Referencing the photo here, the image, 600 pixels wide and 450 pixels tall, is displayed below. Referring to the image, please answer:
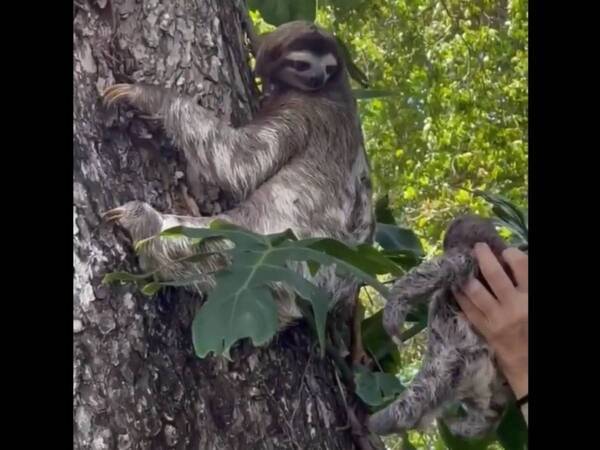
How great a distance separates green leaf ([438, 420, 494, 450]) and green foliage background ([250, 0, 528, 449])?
12.0 ft

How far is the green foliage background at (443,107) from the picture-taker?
6.22 m

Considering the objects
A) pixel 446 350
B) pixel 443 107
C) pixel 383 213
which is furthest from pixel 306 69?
pixel 443 107

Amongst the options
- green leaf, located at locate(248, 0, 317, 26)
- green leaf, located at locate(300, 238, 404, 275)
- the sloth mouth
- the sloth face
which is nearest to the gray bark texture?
the sloth mouth

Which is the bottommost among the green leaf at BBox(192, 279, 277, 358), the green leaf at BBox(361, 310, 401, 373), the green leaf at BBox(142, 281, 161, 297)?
the green leaf at BBox(361, 310, 401, 373)

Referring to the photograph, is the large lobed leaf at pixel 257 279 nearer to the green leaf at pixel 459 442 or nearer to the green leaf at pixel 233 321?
the green leaf at pixel 233 321

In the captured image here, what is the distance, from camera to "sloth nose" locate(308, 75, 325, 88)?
273cm

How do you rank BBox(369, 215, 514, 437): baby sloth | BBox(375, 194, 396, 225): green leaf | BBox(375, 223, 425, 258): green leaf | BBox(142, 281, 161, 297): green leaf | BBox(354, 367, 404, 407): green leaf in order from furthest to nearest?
BBox(375, 194, 396, 225): green leaf < BBox(375, 223, 425, 258): green leaf < BBox(369, 215, 514, 437): baby sloth < BBox(354, 367, 404, 407): green leaf < BBox(142, 281, 161, 297): green leaf

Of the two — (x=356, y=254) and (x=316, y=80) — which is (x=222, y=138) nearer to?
(x=316, y=80)

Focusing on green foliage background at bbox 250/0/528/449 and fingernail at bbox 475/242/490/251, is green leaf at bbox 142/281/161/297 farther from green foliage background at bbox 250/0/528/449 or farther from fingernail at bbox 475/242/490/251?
green foliage background at bbox 250/0/528/449

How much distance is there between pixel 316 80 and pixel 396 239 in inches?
21.3

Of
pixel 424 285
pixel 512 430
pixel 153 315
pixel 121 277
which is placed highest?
pixel 121 277

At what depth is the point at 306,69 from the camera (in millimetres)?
2742
